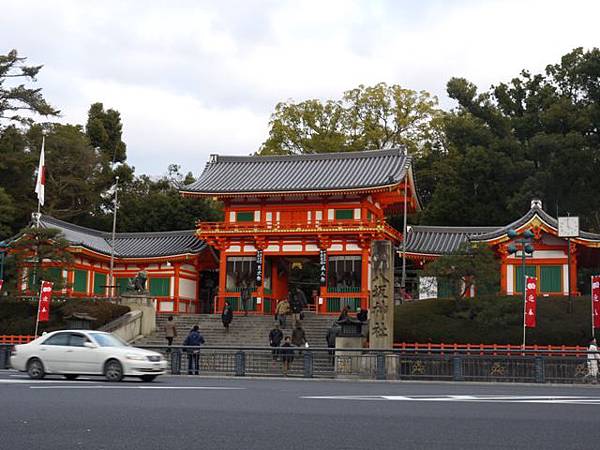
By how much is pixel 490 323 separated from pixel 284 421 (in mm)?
23603

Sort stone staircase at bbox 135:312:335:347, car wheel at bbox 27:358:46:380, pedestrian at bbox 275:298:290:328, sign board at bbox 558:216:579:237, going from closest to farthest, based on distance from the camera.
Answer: car wheel at bbox 27:358:46:380 → sign board at bbox 558:216:579:237 → pedestrian at bbox 275:298:290:328 → stone staircase at bbox 135:312:335:347

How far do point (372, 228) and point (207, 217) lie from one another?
21824 millimetres

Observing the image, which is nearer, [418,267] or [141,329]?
[141,329]

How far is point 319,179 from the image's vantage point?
153ft

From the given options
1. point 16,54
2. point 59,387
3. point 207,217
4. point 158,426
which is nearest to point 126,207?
point 207,217

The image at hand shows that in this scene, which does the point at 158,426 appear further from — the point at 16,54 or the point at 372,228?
the point at 16,54

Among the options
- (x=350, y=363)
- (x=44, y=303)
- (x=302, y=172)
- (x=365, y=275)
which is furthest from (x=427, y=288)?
(x=44, y=303)

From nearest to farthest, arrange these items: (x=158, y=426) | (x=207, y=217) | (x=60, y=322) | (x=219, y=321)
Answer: (x=158, y=426)
(x=60, y=322)
(x=219, y=321)
(x=207, y=217)

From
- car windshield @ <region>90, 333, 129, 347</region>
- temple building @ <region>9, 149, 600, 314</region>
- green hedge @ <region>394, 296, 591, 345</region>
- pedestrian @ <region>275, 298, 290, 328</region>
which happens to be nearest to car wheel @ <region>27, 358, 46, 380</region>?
car windshield @ <region>90, 333, 129, 347</region>

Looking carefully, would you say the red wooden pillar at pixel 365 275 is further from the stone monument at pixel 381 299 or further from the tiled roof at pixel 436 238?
the stone monument at pixel 381 299

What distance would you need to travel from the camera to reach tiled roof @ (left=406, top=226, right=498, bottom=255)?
4406 cm

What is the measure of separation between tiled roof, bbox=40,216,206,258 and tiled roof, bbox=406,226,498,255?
472 inches

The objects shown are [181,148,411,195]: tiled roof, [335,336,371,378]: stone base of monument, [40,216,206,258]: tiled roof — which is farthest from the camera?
[40,216,206,258]: tiled roof

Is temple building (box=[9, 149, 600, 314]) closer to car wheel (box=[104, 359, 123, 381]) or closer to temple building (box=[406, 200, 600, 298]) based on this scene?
temple building (box=[406, 200, 600, 298])
